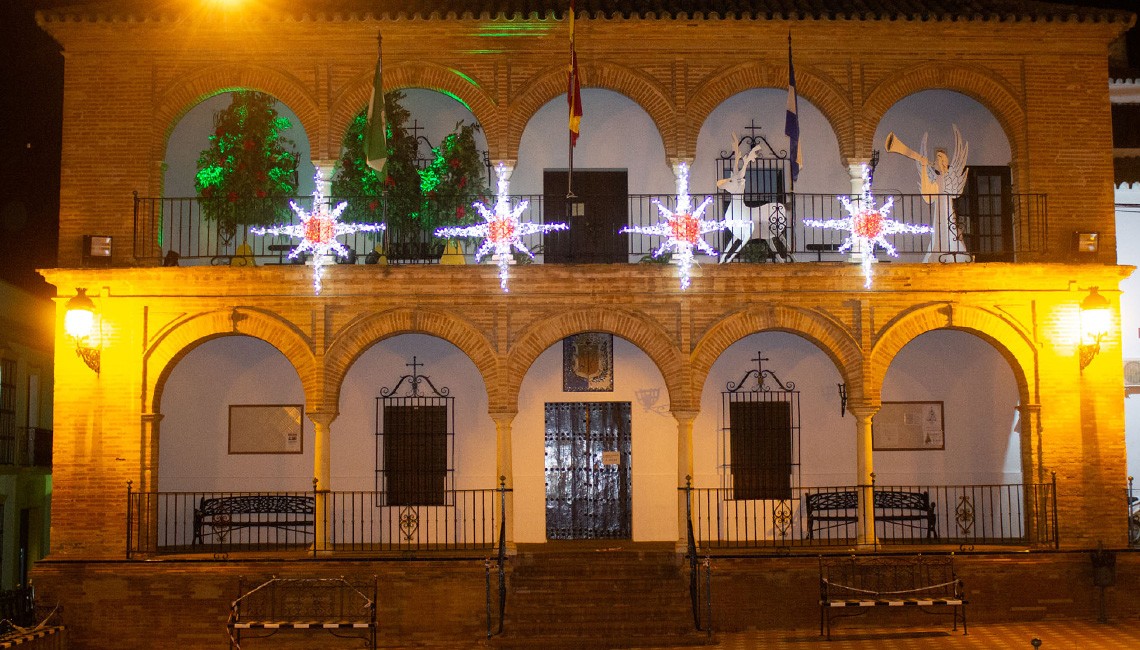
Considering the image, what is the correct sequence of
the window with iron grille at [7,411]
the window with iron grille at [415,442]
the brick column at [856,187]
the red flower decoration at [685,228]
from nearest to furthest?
the red flower decoration at [685,228] < the brick column at [856,187] < the window with iron grille at [415,442] < the window with iron grille at [7,411]

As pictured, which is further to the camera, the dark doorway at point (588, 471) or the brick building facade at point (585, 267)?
the dark doorway at point (588, 471)

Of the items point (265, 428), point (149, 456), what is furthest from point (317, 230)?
point (149, 456)

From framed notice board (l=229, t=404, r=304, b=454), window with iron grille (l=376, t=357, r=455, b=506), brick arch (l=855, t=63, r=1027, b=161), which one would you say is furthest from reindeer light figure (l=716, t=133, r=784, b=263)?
framed notice board (l=229, t=404, r=304, b=454)

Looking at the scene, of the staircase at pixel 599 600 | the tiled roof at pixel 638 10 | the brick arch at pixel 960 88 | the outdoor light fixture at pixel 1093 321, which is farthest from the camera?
the brick arch at pixel 960 88

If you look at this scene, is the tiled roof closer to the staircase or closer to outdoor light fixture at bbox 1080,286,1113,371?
outdoor light fixture at bbox 1080,286,1113,371

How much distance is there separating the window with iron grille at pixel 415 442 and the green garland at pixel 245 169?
321 cm

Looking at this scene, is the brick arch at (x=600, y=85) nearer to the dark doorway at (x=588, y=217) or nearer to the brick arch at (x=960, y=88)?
the dark doorway at (x=588, y=217)

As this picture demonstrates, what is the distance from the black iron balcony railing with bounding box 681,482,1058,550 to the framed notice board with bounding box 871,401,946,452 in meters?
0.67

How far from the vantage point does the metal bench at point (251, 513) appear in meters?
16.5

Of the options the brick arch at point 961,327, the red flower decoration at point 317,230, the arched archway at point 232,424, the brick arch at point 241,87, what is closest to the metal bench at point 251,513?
the arched archway at point 232,424

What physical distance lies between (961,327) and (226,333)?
10.2 m

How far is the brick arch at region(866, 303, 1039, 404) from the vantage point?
16.0m

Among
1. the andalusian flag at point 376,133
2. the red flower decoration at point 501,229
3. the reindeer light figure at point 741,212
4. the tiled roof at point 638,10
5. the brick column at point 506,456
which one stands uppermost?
the tiled roof at point 638,10

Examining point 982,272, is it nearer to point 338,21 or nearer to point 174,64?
point 338,21
